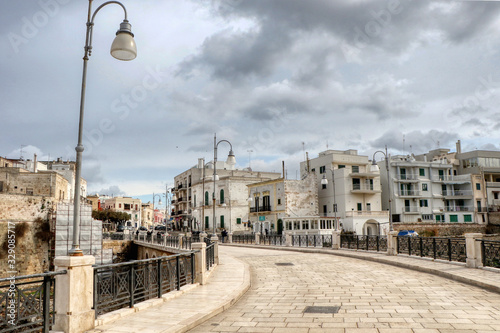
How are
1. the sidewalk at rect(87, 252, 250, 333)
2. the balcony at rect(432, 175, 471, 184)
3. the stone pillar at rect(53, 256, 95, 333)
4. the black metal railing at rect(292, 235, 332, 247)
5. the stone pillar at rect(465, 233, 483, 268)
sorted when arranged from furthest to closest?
1. the balcony at rect(432, 175, 471, 184)
2. the black metal railing at rect(292, 235, 332, 247)
3. the stone pillar at rect(465, 233, 483, 268)
4. the sidewalk at rect(87, 252, 250, 333)
5. the stone pillar at rect(53, 256, 95, 333)

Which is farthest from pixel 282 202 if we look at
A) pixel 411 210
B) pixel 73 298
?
pixel 73 298

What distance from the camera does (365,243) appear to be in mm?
23203

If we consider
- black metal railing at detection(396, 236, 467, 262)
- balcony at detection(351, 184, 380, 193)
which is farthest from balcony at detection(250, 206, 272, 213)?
black metal railing at detection(396, 236, 467, 262)

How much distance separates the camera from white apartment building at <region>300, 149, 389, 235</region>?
1891 inches

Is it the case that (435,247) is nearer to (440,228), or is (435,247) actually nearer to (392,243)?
(392,243)

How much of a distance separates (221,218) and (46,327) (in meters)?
54.2

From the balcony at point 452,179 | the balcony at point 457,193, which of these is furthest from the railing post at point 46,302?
the balcony at point 457,193

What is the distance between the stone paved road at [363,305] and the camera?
6.83 m

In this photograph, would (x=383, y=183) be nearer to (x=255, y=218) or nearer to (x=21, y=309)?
(x=255, y=218)

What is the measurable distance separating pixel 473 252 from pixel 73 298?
525 inches

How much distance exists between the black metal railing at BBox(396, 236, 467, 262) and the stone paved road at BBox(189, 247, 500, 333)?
8.94 feet

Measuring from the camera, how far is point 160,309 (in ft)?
27.3

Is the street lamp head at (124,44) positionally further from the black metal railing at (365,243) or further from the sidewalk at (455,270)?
the black metal railing at (365,243)

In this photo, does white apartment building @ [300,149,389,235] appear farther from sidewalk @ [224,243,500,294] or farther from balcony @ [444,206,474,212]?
sidewalk @ [224,243,500,294]
